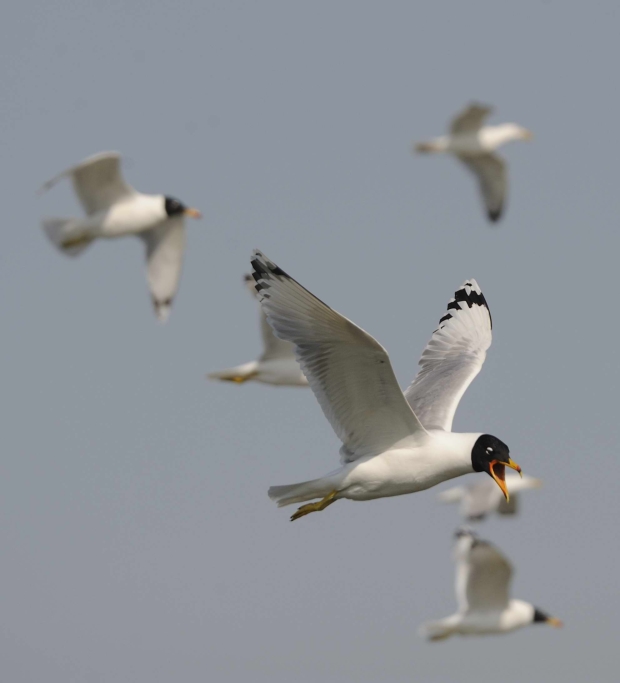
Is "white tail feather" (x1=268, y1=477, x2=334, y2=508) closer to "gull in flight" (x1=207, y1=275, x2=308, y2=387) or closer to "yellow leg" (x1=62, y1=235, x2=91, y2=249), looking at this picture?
"gull in flight" (x1=207, y1=275, x2=308, y2=387)

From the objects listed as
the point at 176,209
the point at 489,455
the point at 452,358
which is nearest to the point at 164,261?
the point at 176,209

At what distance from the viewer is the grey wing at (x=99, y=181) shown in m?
18.5

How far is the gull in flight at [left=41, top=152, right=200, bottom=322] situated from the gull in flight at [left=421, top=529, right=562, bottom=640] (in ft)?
18.5

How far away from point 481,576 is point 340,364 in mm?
11411

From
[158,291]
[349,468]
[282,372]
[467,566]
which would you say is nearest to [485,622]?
[467,566]

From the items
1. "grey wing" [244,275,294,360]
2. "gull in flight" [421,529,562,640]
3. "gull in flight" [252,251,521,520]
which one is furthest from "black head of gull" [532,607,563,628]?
"gull in flight" [252,251,521,520]

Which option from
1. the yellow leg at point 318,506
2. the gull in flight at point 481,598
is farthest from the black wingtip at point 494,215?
the yellow leg at point 318,506

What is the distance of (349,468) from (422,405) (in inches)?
57.8

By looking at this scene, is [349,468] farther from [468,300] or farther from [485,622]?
[485,622]

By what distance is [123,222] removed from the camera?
1906cm

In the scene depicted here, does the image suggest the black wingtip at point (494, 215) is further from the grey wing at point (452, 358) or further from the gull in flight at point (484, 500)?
the grey wing at point (452, 358)

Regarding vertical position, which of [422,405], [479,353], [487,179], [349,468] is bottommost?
[349,468]

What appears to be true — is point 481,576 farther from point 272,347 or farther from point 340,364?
point 340,364

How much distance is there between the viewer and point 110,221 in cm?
1900
